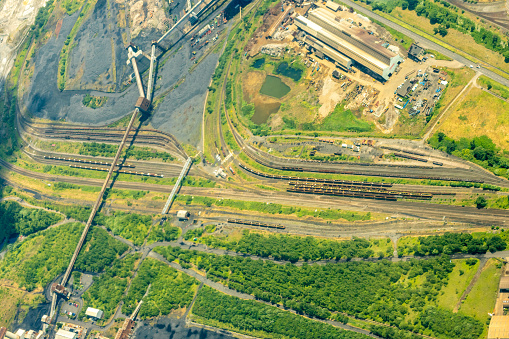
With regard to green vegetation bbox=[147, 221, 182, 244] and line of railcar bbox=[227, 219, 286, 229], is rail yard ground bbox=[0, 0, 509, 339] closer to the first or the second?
green vegetation bbox=[147, 221, 182, 244]

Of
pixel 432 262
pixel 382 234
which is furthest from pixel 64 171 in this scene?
pixel 432 262

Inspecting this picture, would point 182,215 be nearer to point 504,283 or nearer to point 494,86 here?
point 504,283

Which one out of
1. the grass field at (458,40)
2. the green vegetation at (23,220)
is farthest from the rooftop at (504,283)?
the green vegetation at (23,220)

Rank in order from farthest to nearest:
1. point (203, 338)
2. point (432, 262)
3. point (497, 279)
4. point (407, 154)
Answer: point (407, 154), point (203, 338), point (432, 262), point (497, 279)

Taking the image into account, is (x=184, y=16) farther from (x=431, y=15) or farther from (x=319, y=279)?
(x=319, y=279)

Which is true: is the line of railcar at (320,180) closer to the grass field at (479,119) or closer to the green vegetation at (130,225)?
the grass field at (479,119)

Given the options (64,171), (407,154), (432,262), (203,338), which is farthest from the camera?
(64,171)
